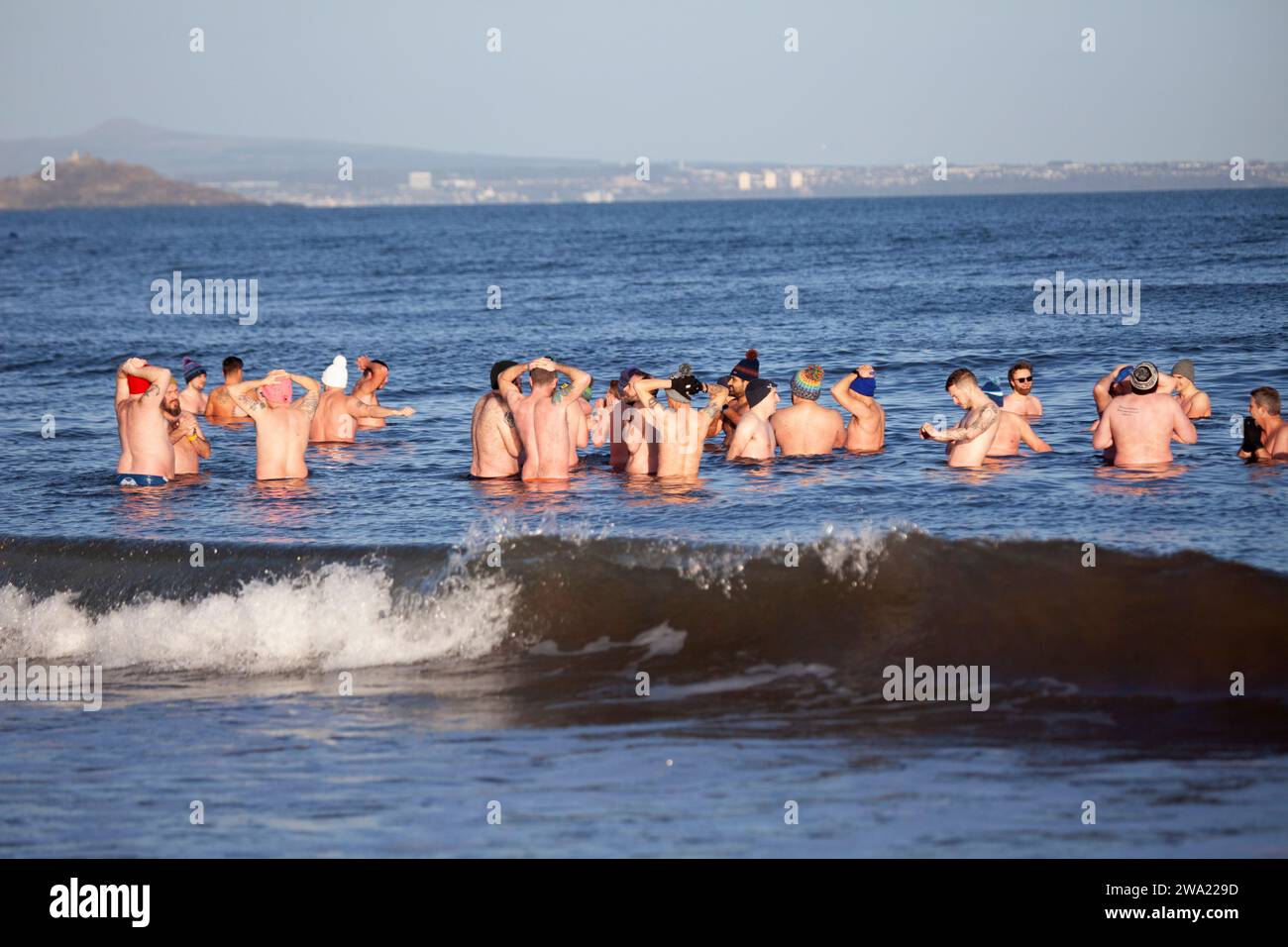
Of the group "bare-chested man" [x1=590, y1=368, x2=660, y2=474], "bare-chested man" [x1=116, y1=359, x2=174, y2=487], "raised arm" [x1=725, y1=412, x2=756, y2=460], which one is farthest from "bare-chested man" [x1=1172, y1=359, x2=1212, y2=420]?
"bare-chested man" [x1=116, y1=359, x2=174, y2=487]

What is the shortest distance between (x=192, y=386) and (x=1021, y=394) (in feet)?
29.4

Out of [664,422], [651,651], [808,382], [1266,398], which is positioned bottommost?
[651,651]

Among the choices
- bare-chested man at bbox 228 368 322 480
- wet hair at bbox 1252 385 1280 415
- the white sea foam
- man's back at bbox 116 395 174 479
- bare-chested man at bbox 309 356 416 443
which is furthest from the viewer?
bare-chested man at bbox 309 356 416 443

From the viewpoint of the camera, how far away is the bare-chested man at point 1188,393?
14.4 m

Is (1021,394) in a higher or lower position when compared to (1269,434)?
higher

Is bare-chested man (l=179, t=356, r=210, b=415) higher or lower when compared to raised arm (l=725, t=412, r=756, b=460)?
higher

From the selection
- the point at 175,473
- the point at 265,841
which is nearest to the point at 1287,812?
the point at 265,841

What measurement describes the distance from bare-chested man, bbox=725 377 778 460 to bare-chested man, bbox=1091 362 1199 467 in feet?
10.2

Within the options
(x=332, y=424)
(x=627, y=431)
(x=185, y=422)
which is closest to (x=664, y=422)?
(x=627, y=431)

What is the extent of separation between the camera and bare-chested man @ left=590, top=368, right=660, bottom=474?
13.3 meters

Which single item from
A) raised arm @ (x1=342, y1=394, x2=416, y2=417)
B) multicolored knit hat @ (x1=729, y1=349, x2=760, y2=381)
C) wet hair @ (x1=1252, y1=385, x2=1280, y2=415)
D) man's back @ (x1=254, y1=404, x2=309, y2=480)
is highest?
multicolored knit hat @ (x1=729, y1=349, x2=760, y2=381)

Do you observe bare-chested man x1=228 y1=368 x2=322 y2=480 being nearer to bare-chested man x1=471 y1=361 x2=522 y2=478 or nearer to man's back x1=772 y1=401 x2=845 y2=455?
bare-chested man x1=471 y1=361 x2=522 y2=478

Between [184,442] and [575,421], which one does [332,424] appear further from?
[575,421]

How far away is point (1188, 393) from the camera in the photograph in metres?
14.7
